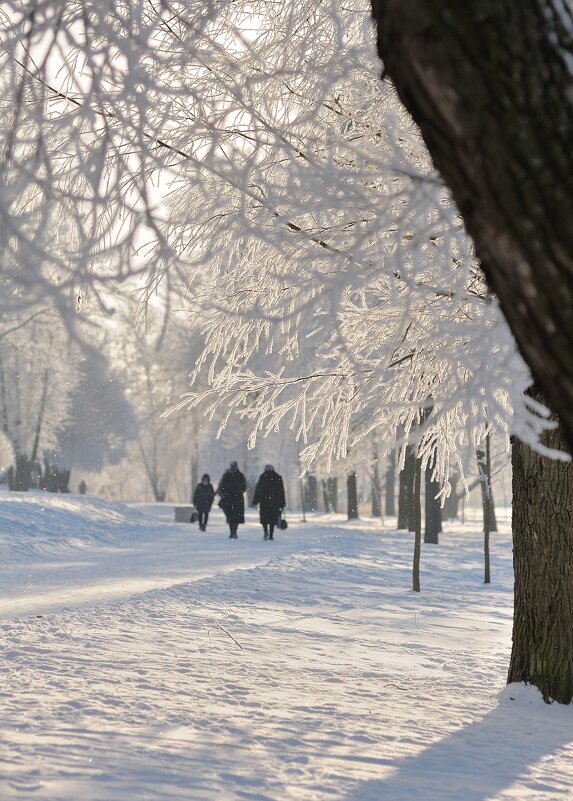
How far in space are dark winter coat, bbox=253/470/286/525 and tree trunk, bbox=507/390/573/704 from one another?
15.4 metres

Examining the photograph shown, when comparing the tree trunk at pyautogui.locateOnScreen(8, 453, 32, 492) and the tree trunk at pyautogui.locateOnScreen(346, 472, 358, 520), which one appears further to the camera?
the tree trunk at pyautogui.locateOnScreen(8, 453, 32, 492)

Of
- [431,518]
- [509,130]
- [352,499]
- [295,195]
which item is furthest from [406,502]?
[509,130]

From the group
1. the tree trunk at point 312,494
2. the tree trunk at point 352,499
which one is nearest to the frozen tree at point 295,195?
the tree trunk at point 352,499

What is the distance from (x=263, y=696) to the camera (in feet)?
18.9

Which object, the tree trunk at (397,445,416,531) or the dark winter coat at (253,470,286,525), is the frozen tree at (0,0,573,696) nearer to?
the dark winter coat at (253,470,286,525)

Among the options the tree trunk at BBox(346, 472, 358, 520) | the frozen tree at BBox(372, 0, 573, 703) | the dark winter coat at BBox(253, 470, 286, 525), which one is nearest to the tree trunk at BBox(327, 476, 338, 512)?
the tree trunk at BBox(346, 472, 358, 520)

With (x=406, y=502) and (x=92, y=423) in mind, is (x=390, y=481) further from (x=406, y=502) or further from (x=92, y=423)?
(x=406, y=502)

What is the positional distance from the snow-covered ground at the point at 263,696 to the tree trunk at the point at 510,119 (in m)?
2.54

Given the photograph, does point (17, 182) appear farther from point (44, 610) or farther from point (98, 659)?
point (44, 610)

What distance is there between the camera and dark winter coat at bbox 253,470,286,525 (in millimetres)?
21625

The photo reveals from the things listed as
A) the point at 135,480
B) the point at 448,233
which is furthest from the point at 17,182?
the point at 135,480

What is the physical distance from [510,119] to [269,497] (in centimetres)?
1968

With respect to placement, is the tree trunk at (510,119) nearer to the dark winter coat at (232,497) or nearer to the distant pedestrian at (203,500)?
the dark winter coat at (232,497)

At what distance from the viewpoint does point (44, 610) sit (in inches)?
367
